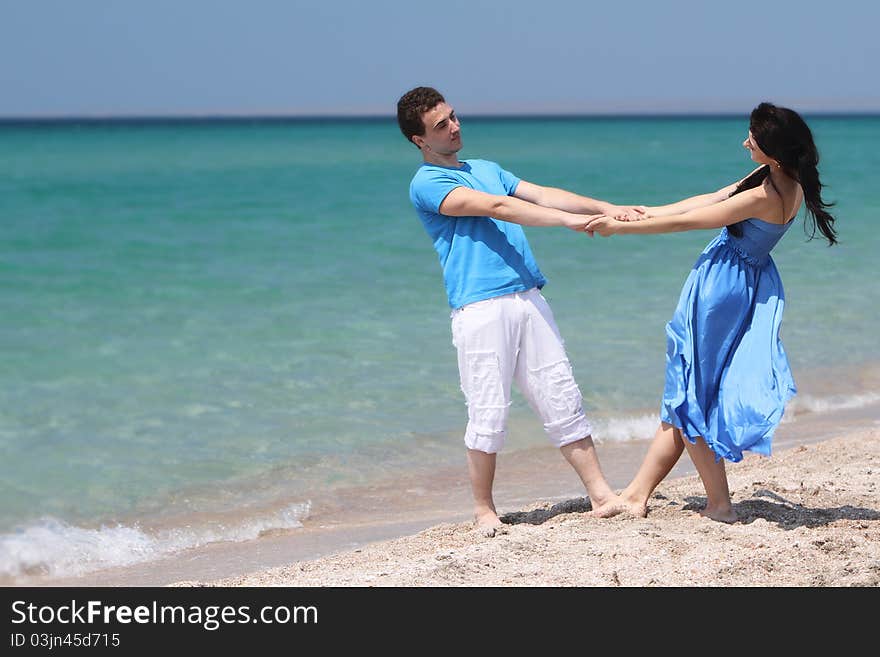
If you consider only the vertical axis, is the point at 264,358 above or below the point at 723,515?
below

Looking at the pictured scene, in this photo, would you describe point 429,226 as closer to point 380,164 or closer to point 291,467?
point 291,467

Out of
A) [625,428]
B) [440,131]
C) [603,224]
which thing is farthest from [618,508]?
[625,428]

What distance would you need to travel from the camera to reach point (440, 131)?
4.50 m

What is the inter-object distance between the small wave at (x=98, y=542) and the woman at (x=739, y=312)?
230cm

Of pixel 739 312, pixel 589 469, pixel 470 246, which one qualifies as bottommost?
pixel 589 469

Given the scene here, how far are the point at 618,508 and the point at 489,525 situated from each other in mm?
541

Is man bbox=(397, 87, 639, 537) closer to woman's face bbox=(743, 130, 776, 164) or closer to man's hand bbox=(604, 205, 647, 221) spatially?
man's hand bbox=(604, 205, 647, 221)

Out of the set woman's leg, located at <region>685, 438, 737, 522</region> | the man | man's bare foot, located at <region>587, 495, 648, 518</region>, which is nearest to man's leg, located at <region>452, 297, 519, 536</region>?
the man

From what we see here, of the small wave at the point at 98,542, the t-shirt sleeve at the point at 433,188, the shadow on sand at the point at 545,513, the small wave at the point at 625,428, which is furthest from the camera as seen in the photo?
the small wave at the point at 625,428

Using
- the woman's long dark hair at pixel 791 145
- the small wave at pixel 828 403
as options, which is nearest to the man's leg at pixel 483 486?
the woman's long dark hair at pixel 791 145

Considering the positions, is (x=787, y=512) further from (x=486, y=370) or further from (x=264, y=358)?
(x=264, y=358)

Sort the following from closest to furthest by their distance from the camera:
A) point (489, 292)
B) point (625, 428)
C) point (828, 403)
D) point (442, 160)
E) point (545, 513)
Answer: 1. point (489, 292)
2. point (442, 160)
3. point (545, 513)
4. point (625, 428)
5. point (828, 403)

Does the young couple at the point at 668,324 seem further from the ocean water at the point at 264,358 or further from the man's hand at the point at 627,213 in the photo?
the ocean water at the point at 264,358

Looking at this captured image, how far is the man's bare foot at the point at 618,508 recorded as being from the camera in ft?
15.2
